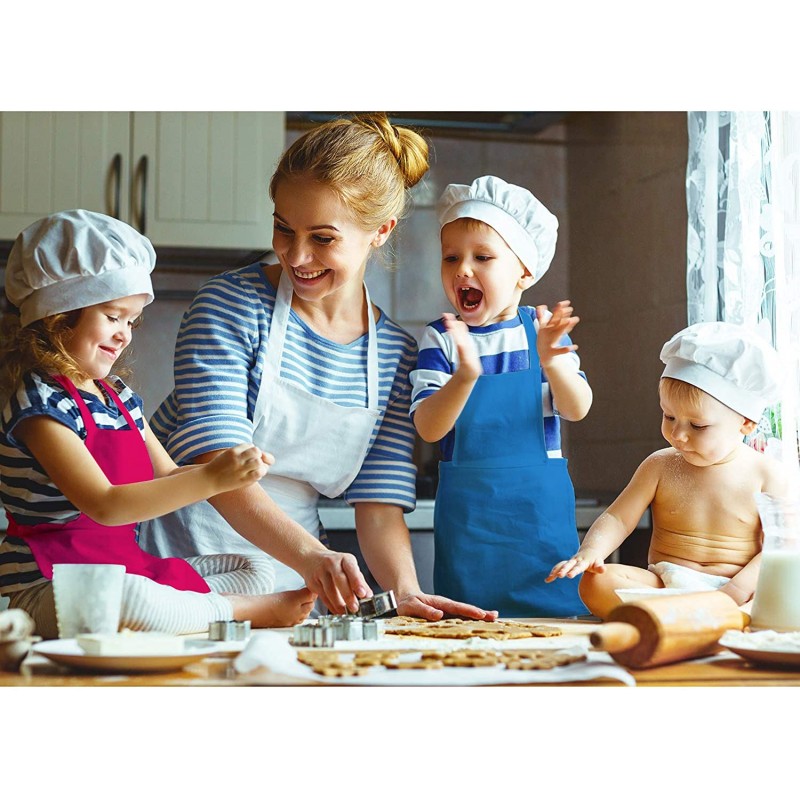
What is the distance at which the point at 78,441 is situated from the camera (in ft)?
2.67

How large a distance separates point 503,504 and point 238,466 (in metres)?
0.41

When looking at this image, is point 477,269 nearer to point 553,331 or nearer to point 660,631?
point 553,331

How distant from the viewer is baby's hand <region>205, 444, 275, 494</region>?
746mm

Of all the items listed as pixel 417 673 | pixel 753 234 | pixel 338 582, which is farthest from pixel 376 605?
pixel 753 234

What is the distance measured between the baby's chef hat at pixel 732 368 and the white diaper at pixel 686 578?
16 cm

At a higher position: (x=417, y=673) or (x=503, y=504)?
(x=503, y=504)

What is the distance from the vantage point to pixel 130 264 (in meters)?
0.87

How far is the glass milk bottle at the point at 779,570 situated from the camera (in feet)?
2.63

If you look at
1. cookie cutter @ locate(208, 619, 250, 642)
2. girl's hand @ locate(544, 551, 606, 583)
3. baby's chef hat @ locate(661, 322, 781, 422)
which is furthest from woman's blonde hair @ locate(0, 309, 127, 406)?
baby's chef hat @ locate(661, 322, 781, 422)

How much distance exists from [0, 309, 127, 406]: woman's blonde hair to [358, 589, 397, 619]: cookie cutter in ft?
1.06

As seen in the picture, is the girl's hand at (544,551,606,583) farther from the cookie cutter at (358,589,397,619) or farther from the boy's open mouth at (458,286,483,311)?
the boy's open mouth at (458,286,483,311)
